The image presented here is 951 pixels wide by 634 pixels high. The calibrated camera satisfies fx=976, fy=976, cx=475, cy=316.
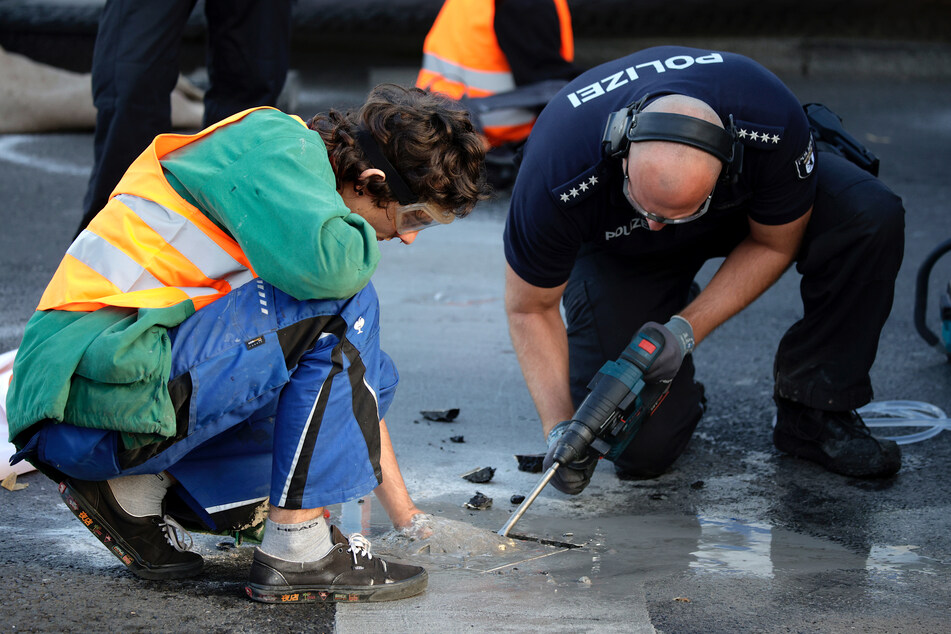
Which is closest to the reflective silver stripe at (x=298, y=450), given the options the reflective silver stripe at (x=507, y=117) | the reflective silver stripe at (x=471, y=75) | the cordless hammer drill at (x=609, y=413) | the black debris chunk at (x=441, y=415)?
the cordless hammer drill at (x=609, y=413)

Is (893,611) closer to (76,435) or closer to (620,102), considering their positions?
(620,102)

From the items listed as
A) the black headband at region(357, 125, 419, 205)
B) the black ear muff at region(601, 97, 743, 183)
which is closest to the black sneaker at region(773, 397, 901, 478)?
the black ear muff at region(601, 97, 743, 183)

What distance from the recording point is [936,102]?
23.8 feet

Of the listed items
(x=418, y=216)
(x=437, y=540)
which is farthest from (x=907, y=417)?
(x=418, y=216)

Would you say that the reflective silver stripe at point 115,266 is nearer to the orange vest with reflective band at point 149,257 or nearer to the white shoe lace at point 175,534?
the orange vest with reflective band at point 149,257

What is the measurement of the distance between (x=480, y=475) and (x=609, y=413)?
0.52 metres

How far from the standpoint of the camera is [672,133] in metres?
2.25

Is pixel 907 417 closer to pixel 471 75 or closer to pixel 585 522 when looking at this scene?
pixel 585 522

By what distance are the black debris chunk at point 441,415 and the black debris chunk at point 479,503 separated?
0.53 metres

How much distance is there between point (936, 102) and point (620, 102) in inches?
225

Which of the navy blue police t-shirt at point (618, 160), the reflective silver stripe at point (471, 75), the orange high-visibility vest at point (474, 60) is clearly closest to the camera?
the navy blue police t-shirt at point (618, 160)

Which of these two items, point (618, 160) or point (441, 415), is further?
point (441, 415)

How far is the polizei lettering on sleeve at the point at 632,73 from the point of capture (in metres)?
2.59

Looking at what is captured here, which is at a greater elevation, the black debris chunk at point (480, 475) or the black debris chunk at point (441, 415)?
the black debris chunk at point (480, 475)
